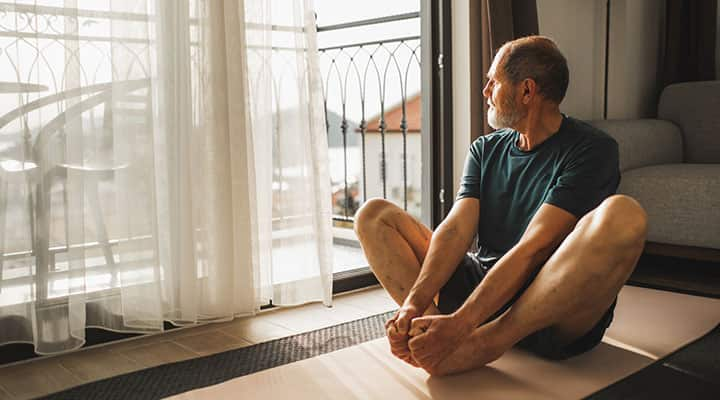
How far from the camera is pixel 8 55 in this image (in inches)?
74.9

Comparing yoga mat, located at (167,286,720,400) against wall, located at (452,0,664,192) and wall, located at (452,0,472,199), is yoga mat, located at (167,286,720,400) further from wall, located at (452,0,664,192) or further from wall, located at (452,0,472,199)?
wall, located at (452,0,664,192)

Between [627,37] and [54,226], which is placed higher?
[627,37]

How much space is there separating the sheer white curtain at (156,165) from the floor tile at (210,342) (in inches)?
2.6

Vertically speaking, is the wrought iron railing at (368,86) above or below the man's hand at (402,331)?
above

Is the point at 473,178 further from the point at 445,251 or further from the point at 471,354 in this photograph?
the point at 471,354

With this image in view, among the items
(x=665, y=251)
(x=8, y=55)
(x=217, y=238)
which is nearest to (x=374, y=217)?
(x=217, y=238)

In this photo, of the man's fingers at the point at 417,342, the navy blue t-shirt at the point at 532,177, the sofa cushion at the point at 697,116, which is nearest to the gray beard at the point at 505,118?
the navy blue t-shirt at the point at 532,177

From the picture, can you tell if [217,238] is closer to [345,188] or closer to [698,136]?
[345,188]

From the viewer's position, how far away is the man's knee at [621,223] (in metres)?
1.56

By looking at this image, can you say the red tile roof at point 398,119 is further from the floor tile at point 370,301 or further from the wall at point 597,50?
the floor tile at point 370,301

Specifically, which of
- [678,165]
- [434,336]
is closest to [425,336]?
[434,336]

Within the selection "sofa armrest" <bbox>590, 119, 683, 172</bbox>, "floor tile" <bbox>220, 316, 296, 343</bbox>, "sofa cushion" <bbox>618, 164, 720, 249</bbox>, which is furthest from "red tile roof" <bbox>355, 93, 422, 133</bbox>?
"floor tile" <bbox>220, 316, 296, 343</bbox>

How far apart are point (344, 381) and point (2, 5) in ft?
4.47

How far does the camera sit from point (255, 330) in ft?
7.78
